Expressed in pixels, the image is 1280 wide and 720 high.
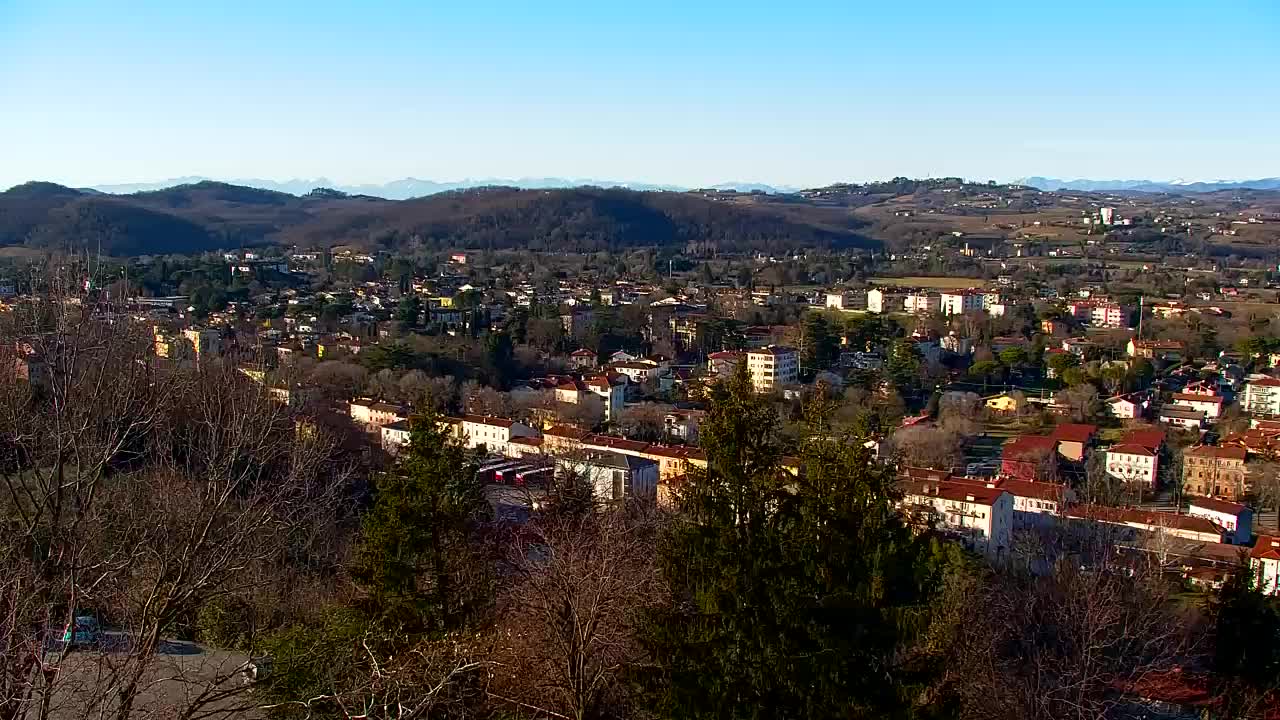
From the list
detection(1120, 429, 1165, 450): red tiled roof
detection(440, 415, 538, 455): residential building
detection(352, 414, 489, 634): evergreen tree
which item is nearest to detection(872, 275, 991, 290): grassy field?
detection(1120, 429, 1165, 450): red tiled roof

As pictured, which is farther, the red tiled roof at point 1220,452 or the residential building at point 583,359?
the residential building at point 583,359

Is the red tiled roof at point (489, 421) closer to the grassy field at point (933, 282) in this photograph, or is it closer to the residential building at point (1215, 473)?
the residential building at point (1215, 473)

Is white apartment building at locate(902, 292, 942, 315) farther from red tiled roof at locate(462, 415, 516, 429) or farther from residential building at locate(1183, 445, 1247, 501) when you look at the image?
red tiled roof at locate(462, 415, 516, 429)

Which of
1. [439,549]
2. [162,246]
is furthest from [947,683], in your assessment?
[162,246]

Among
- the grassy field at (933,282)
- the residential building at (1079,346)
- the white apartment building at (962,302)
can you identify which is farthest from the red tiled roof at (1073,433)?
the grassy field at (933,282)

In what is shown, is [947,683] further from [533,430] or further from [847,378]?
[847,378]

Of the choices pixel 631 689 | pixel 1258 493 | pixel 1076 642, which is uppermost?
pixel 631 689
